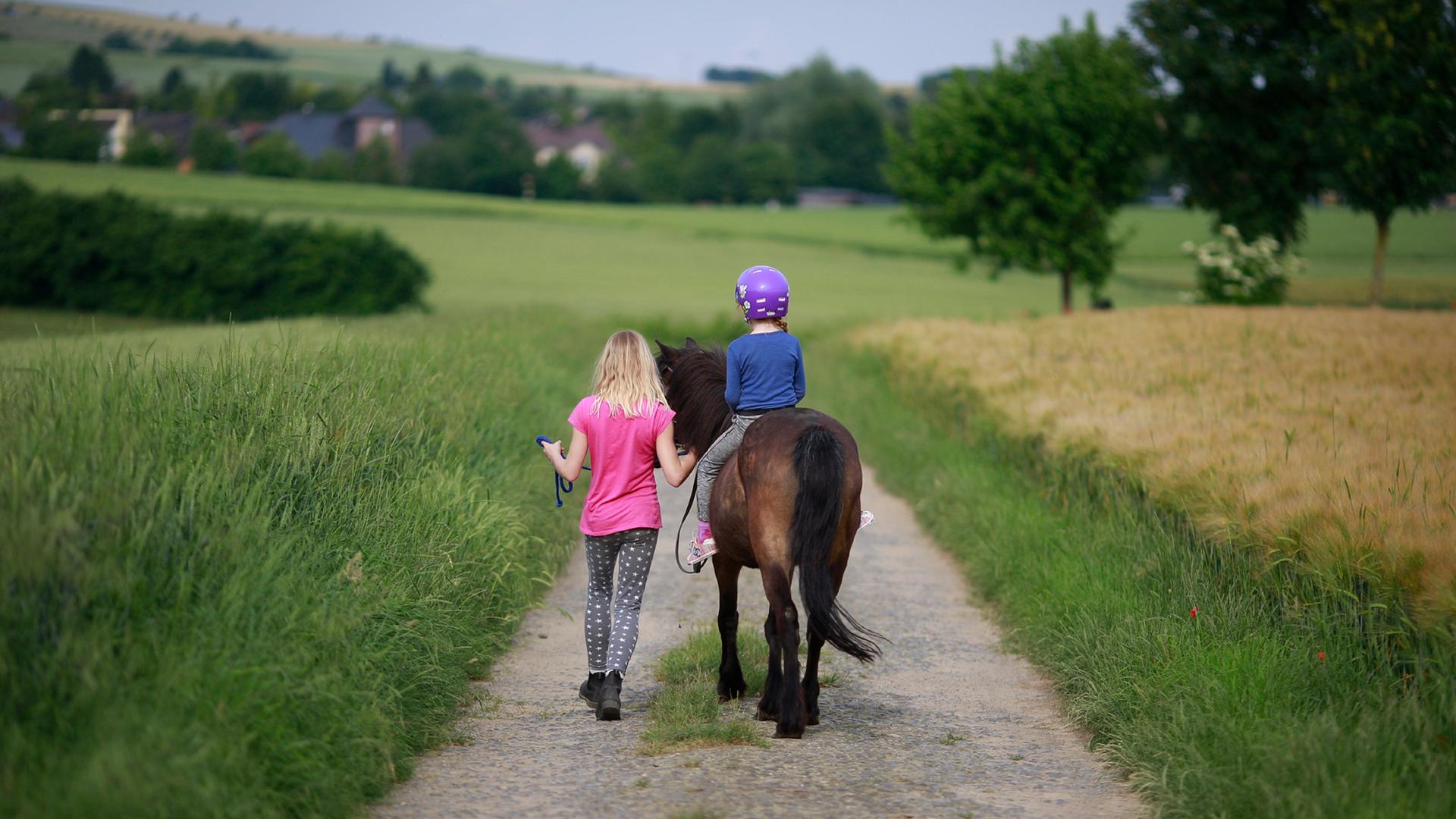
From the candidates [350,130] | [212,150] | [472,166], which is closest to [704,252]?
[472,166]

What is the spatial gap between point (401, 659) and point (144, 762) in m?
2.09

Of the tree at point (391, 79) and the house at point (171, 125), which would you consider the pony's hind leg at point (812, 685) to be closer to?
the house at point (171, 125)

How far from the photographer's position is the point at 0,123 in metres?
57.6

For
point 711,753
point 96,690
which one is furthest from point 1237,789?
point 96,690

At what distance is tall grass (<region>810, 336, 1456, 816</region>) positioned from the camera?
4684 mm

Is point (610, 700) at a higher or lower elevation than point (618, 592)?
lower

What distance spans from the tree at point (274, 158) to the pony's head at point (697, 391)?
239 feet

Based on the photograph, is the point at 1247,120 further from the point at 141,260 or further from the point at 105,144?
the point at 105,144

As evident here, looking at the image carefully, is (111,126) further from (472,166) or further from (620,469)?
A: (620,469)

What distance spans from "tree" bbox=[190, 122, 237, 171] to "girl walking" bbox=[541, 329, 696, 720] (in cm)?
7224

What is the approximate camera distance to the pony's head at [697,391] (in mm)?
6922

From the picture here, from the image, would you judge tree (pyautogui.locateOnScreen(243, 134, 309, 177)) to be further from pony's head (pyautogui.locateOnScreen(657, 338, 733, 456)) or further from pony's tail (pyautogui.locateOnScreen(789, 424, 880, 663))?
pony's tail (pyautogui.locateOnScreen(789, 424, 880, 663))

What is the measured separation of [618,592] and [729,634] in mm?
648

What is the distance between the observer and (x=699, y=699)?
6.39 meters
